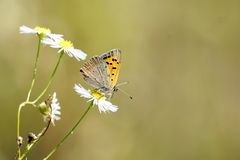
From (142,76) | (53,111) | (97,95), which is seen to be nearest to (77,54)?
(97,95)

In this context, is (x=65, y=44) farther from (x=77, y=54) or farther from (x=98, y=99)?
(x=98, y=99)

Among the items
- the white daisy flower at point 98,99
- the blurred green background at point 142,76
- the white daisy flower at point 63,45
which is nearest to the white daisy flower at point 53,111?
→ the white daisy flower at point 98,99

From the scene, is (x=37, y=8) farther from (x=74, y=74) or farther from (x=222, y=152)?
(x=222, y=152)

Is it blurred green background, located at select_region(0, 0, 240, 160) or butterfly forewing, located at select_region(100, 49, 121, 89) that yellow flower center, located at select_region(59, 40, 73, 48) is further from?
blurred green background, located at select_region(0, 0, 240, 160)

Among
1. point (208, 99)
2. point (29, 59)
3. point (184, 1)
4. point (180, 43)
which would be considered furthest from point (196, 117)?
point (29, 59)

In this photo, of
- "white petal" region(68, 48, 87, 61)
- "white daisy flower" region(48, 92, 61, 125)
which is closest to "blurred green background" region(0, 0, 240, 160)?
"white petal" region(68, 48, 87, 61)

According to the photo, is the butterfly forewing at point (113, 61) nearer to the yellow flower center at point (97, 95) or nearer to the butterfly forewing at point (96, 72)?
the butterfly forewing at point (96, 72)
